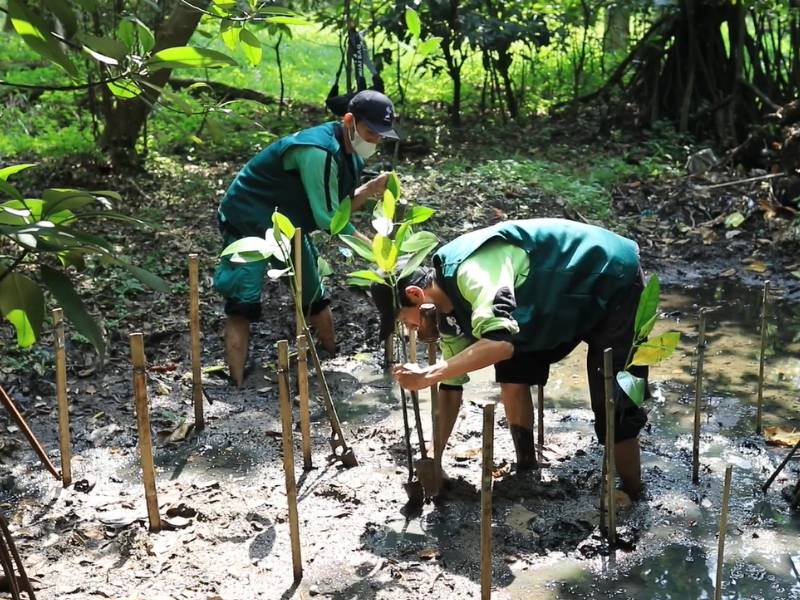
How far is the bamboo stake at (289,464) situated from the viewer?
3.07m

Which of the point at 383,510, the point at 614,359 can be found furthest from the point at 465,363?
the point at 383,510

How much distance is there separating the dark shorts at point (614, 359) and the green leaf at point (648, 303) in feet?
1.15

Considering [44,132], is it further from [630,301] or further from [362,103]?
[630,301]

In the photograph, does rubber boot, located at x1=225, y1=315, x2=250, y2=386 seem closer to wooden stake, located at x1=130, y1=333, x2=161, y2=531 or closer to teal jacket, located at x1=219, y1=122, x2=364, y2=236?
teal jacket, located at x1=219, y1=122, x2=364, y2=236

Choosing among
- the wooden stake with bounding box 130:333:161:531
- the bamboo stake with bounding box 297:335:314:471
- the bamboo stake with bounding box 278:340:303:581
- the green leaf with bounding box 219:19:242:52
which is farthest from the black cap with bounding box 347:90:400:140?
the green leaf with bounding box 219:19:242:52

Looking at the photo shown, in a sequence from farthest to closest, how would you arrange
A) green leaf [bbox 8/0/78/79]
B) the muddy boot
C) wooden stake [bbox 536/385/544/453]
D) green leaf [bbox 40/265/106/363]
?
wooden stake [bbox 536/385/544/453] → the muddy boot → green leaf [bbox 40/265/106/363] → green leaf [bbox 8/0/78/79]

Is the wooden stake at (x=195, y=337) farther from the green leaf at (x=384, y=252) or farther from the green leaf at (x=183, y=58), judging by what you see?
the green leaf at (x=183, y=58)

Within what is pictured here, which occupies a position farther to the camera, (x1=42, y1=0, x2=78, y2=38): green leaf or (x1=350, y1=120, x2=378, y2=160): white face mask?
(x1=350, y1=120, x2=378, y2=160): white face mask

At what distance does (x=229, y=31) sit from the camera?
2414 millimetres

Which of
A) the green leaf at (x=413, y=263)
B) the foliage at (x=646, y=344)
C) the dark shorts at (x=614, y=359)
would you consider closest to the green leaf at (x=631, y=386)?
the foliage at (x=646, y=344)

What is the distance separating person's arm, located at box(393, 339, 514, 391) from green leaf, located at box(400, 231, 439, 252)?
15.3 inches

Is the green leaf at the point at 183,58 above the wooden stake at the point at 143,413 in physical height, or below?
above

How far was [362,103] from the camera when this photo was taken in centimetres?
441

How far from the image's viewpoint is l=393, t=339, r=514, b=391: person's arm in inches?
119
